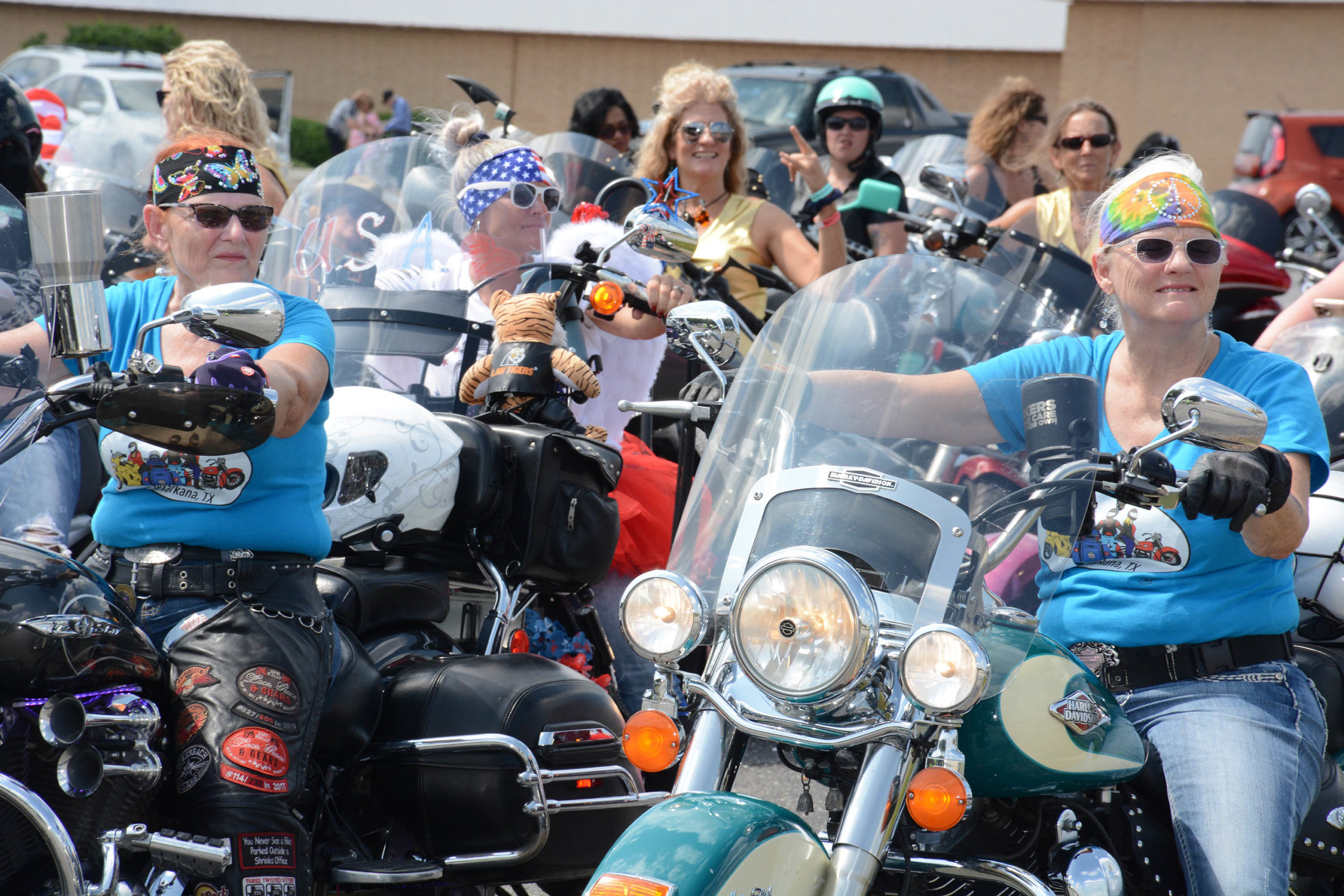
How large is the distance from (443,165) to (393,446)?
150cm

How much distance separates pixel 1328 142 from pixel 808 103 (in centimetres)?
469

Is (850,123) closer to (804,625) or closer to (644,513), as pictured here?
(644,513)

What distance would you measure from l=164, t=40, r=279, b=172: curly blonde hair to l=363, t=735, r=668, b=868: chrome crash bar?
8.69 ft

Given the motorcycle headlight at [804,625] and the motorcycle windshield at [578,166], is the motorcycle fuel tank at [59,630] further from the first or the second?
the motorcycle windshield at [578,166]

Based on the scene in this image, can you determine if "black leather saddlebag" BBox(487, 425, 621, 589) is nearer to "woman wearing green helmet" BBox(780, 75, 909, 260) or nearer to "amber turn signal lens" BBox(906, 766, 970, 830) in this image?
"amber turn signal lens" BBox(906, 766, 970, 830)

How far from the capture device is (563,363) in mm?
3590

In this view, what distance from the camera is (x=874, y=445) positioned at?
88.6 inches

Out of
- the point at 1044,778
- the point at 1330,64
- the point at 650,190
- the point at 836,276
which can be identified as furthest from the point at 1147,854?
the point at 1330,64

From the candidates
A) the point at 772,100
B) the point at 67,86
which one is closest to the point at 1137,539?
the point at 772,100

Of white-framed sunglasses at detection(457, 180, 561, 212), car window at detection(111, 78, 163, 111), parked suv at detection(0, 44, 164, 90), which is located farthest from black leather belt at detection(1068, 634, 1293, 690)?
parked suv at detection(0, 44, 164, 90)

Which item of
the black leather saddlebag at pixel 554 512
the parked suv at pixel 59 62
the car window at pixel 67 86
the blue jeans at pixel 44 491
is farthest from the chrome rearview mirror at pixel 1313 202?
the parked suv at pixel 59 62

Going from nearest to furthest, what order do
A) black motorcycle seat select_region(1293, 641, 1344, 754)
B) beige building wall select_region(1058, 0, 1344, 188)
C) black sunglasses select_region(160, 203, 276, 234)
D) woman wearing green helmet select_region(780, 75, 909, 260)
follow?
black sunglasses select_region(160, 203, 276, 234), black motorcycle seat select_region(1293, 641, 1344, 754), woman wearing green helmet select_region(780, 75, 909, 260), beige building wall select_region(1058, 0, 1344, 188)

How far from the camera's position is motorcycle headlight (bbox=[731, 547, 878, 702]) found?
1.97 meters

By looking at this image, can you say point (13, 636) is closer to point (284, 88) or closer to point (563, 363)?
point (563, 363)
